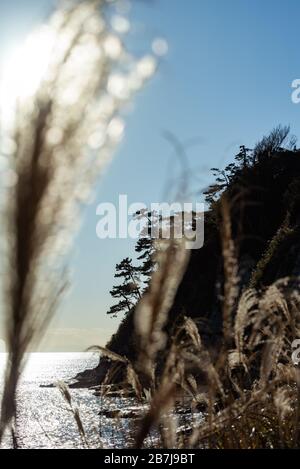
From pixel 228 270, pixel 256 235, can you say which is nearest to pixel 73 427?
pixel 256 235

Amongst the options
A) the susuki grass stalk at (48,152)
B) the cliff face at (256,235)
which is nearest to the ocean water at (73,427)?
the susuki grass stalk at (48,152)

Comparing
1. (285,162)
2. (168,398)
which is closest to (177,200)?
(168,398)

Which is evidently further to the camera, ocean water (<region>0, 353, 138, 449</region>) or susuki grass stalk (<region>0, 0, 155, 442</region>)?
ocean water (<region>0, 353, 138, 449</region>)

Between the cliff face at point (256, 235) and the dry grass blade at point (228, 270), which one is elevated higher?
the cliff face at point (256, 235)

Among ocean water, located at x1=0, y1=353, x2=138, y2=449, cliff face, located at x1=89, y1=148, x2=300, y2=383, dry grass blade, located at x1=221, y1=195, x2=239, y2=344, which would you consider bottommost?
ocean water, located at x1=0, y1=353, x2=138, y2=449

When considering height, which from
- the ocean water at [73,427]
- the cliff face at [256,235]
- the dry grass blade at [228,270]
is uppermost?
the cliff face at [256,235]

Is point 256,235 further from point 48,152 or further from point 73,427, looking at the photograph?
point 48,152

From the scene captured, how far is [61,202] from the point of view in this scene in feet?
4.89

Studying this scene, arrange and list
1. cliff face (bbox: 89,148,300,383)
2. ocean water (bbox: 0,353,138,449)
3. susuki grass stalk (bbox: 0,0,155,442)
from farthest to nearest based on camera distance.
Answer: cliff face (bbox: 89,148,300,383), ocean water (bbox: 0,353,138,449), susuki grass stalk (bbox: 0,0,155,442)

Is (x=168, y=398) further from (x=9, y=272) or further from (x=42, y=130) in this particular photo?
(x=42, y=130)

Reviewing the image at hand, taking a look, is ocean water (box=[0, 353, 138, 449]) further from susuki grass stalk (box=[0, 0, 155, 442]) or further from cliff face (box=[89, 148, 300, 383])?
cliff face (box=[89, 148, 300, 383])

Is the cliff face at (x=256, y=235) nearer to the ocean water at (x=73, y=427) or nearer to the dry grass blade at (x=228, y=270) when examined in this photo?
the ocean water at (x=73, y=427)

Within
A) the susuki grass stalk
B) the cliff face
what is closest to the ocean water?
the susuki grass stalk
